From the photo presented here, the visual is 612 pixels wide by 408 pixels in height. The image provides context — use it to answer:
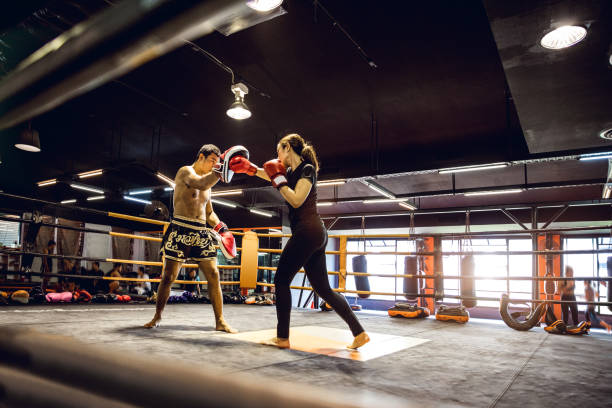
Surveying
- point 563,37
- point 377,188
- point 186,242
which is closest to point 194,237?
point 186,242

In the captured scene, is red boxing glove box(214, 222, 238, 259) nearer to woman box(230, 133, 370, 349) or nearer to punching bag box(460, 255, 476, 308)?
woman box(230, 133, 370, 349)

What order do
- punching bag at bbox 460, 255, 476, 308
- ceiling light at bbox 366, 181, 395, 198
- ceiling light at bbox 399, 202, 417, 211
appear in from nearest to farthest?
punching bag at bbox 460, 255, 476, 308 < ceiling light at bbox 366, 181, 395, 198 < ceiling light at bbox 399, 202, 417, 211

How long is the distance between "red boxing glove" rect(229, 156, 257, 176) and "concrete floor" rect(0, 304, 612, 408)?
1.11 meters

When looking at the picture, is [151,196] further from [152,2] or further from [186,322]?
[152,2]

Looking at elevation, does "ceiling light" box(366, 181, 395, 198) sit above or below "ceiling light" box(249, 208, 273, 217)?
above

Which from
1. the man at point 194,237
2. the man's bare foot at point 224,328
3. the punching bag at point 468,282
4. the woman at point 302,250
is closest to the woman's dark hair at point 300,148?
the woman at point 302,250

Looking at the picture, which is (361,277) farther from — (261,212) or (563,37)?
(563,37)

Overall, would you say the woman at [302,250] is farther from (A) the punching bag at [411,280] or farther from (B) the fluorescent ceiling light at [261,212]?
(B) the fluorescent ceiling light at [261,212]

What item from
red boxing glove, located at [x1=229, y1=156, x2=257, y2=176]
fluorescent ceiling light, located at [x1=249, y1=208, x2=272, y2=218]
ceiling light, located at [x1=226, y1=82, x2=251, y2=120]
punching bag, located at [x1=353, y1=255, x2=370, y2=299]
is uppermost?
ceiling light, located at [x1=226, y1=82, x2=251, y2=120]

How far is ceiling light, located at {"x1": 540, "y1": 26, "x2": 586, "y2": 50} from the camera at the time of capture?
291 cm

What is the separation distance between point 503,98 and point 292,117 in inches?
139

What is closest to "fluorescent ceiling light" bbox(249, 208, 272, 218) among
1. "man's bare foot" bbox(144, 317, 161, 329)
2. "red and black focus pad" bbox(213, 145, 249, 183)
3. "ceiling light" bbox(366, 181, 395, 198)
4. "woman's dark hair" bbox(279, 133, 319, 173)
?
"ceiling light" bbox(366, 181, 395, 198)

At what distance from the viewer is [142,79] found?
5840 millimetres

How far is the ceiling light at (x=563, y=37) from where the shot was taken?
291 cm
